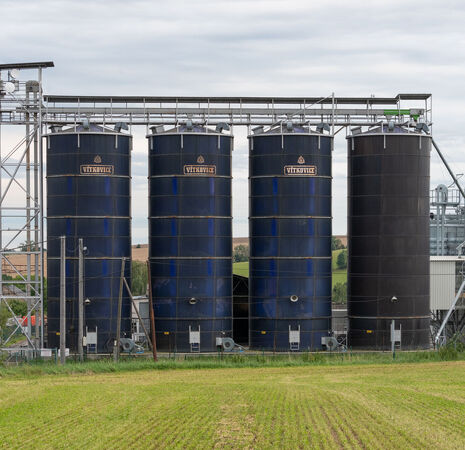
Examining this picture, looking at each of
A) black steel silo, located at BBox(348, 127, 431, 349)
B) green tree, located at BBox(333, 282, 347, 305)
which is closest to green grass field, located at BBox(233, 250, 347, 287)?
green tree, located at BBox(333, 282, 347, 305)

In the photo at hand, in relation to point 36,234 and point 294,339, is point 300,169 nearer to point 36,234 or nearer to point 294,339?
point 294,339

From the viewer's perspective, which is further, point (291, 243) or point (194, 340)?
point (291, 243)

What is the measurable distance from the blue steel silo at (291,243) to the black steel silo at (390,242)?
2.82m

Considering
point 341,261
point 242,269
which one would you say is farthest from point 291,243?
point 341,261

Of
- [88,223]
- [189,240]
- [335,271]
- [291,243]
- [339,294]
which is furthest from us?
[335,271]

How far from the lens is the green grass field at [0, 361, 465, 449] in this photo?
2989cm

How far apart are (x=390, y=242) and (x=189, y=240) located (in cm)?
1494

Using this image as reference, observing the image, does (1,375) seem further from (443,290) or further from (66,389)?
(443,290)

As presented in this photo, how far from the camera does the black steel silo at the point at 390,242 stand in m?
64.3

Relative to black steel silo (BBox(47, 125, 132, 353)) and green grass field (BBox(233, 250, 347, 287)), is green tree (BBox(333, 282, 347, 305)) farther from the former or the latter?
black steel silo (BBox(47, 125, 132, 353))

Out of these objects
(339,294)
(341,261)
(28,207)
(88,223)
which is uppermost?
(28,207)

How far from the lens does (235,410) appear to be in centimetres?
3612

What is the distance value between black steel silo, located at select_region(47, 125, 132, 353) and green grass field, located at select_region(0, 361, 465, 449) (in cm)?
1121

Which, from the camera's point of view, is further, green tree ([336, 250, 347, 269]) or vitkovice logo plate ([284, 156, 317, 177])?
green tree ([336, 250, 347, 269])
